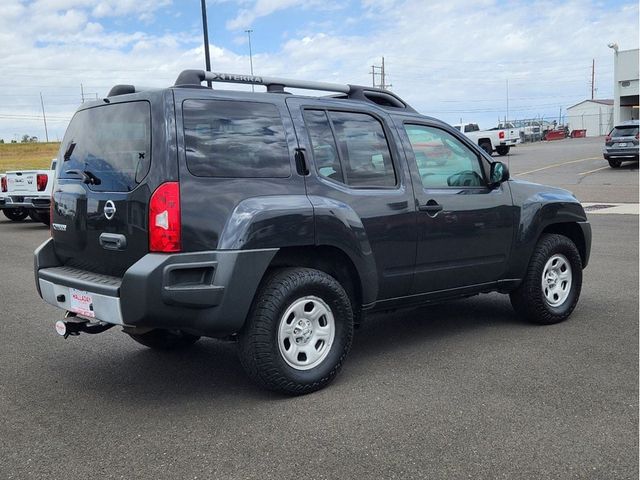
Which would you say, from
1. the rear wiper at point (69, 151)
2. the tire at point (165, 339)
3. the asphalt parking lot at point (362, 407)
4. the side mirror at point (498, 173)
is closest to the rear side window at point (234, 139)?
the rear wiper at point (69, 151)

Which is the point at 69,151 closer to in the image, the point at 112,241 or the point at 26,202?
the point at 112,241

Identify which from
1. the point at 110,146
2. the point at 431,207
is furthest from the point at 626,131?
the point at 110,146

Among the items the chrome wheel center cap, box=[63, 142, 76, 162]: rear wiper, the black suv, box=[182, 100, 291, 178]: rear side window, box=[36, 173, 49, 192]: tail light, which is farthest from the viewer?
box=[36, 173, 49, 192]: tail light

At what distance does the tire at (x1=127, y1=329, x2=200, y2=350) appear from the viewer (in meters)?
5.24

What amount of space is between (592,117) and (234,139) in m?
69.0

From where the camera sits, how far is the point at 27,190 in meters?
15.7

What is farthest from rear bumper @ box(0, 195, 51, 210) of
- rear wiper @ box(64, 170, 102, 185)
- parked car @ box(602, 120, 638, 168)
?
parked car @ box(602, 120, 638, 168)

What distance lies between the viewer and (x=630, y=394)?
423 cm

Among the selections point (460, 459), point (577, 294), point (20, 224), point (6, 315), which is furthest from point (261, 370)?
point (20, 224)

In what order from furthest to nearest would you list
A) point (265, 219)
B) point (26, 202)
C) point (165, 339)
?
1. point (26, 202)
2. point (165, 339)
3. point (265, 219)

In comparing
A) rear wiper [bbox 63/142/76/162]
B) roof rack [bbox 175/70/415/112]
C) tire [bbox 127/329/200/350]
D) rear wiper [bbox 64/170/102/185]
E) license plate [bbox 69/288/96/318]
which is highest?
roof rack [bbox 175/70/415/112]

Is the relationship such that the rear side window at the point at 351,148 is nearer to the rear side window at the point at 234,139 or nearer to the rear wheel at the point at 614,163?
the rear side window at the point at 234,139

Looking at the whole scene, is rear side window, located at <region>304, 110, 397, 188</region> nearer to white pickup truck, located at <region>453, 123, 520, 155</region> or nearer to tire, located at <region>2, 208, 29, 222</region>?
tire, located at <region>2, 208, 29, 222</region>

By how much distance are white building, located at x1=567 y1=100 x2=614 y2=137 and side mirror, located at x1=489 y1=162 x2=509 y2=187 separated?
205ft
